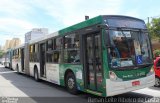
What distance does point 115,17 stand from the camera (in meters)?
8.72

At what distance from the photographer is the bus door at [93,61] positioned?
28.3 feet

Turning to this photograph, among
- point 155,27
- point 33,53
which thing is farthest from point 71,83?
point 155,27

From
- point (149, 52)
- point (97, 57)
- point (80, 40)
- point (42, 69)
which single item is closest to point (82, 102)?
point (97, 57)

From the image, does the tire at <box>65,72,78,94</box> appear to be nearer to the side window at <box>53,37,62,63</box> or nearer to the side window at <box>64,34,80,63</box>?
the side window at <box>64,34,80,63</box>

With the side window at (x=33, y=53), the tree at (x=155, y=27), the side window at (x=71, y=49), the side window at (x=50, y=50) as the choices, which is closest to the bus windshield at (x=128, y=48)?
the side window at (x=71, y=49)

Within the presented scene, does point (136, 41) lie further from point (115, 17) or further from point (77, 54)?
point (77, 54)

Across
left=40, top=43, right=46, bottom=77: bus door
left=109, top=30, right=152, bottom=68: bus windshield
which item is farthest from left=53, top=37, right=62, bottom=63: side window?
left=109, top=30, right=152, bottom=68: bus windshield

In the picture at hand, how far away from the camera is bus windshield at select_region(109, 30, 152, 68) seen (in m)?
8.28

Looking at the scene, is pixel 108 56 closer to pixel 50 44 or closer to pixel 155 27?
pixel 50 44

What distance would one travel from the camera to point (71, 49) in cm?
1061

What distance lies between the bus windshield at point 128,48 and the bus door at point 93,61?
524 millimetres

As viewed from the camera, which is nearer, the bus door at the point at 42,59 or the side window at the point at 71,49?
the side window at the point at 71,49

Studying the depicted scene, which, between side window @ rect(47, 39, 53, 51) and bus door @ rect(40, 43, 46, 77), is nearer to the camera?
side window @ rect(47, 39, 53, 51)

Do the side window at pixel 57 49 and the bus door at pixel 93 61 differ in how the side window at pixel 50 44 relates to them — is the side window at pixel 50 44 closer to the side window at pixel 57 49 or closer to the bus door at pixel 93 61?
the side window at pixel 57 49
